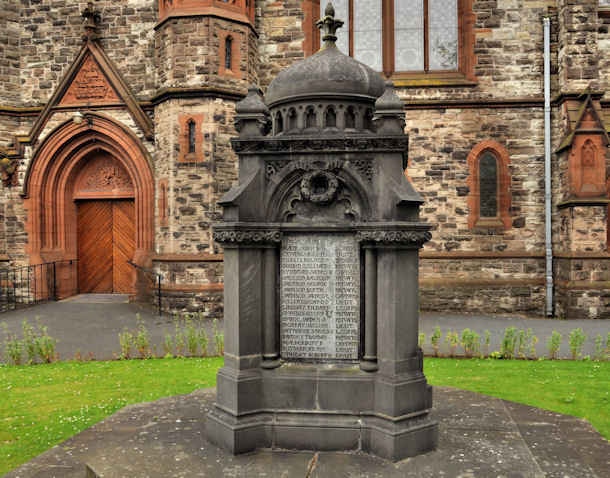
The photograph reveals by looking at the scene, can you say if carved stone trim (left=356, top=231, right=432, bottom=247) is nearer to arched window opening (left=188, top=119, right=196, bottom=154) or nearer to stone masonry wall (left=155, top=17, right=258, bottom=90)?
arched window opening (left=188, top=119, right=196, bottom=154)

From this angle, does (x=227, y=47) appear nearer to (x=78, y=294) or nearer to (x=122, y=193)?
(x=122, y=193)

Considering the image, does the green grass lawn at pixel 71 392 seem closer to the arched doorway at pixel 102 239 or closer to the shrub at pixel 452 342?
the shrub at pixel 452 342

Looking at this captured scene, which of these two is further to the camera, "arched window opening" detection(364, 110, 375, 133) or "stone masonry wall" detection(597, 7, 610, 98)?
"stone masonry wall" detection(597, 7, 610, 98)

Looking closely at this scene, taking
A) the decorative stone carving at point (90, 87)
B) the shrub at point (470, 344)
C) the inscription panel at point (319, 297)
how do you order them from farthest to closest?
the decorative stone carving at point (90, 87) < the shrub at point (470, 344) < the inscription panel at point (319, 297)

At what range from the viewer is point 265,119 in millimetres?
4590

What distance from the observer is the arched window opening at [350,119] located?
4.64 metres

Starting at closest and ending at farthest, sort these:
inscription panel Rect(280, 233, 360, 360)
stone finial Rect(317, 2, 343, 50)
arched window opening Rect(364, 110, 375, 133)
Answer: inscription panel Rect(280, 233, 360, 360) → arched window opening Rect(364, 110, 375, 133) → stone finial Rect(317, 2, 343, 50)

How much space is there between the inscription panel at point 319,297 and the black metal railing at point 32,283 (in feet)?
43.7

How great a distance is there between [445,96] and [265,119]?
460 inches

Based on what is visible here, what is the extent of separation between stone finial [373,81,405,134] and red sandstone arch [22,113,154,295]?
11893mm

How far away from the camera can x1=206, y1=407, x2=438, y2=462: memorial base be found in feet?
13.4

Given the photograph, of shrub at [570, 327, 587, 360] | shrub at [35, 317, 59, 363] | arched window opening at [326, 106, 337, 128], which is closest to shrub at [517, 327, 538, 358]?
shrub at [570, 327, 587, 360]

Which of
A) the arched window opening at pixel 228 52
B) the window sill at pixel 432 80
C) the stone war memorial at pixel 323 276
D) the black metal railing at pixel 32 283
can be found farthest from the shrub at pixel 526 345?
the black metal railing at pixel 32 283

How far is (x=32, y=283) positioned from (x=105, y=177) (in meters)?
4.00
